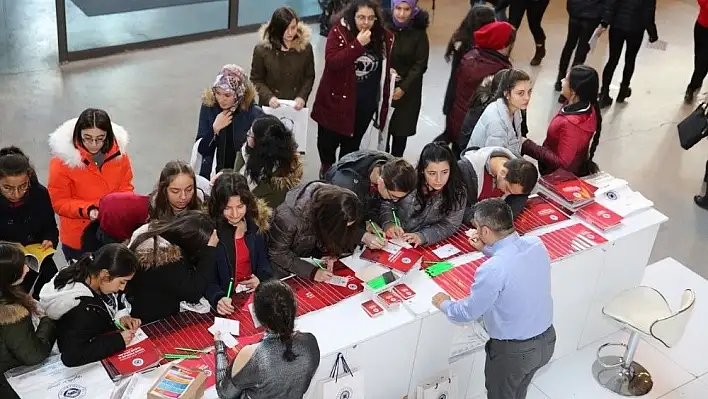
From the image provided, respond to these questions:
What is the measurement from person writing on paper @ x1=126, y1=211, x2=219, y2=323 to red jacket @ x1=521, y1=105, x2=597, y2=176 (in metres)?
2.21

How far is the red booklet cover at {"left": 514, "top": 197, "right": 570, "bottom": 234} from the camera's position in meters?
4.34

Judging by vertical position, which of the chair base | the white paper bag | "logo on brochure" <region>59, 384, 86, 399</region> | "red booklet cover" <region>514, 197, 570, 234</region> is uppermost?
"red booklet cover" <region>514, 197, 570, 234</region>

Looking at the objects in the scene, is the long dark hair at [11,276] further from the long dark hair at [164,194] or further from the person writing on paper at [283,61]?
the person writing on paper at [283,61]

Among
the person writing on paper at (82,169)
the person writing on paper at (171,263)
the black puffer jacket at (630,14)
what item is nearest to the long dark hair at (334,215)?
the person writing on paper at (171,263)

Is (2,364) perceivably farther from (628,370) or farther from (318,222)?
(628,370)

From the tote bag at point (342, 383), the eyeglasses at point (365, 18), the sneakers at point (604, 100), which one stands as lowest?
the tote bag at point (342, 383)

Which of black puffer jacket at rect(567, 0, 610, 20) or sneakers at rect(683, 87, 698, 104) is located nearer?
black puffer jacket at rect(567, 0, 610, 20)

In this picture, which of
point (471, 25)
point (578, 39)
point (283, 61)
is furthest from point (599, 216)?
point (578, 39)

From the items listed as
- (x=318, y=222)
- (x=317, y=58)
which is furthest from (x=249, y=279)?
(x=317, y=58)

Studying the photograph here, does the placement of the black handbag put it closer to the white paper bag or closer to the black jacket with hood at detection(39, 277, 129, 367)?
the white paper bag

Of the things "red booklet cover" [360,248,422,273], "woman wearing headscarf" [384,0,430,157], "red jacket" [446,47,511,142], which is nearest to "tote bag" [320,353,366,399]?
"red booklet cover" [360,248,422,273]

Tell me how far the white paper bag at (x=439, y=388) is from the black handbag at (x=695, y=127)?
10.5 feet

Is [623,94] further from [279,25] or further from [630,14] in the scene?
[279,25]

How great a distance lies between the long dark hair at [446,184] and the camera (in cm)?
392
